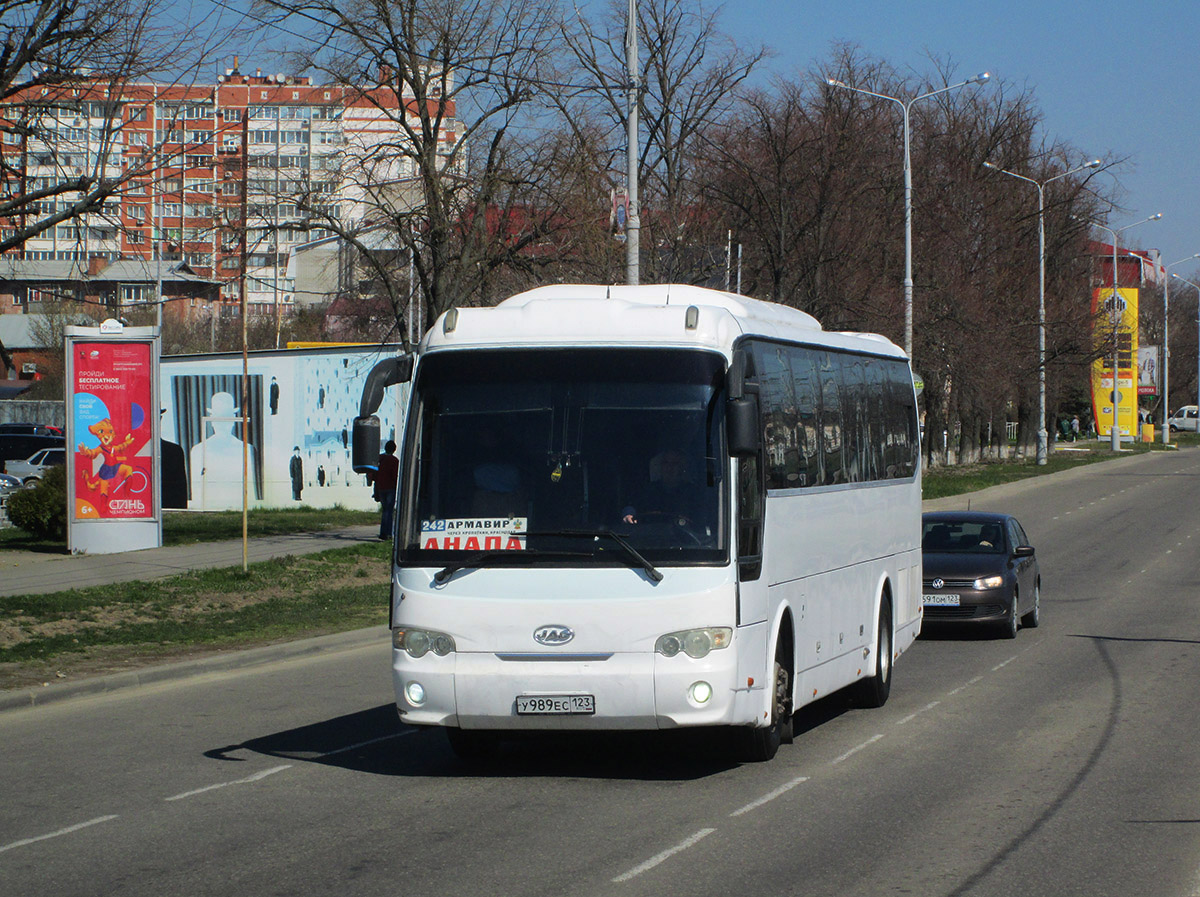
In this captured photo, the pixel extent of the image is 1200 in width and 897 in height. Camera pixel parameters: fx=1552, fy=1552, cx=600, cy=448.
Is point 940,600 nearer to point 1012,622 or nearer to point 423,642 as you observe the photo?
point 1012,622

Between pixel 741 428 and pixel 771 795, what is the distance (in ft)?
6.92

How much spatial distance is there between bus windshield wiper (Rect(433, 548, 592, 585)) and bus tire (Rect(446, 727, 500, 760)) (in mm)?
1209

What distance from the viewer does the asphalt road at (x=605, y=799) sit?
7012 millimetres

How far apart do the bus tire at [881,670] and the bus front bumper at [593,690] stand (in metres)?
3.97

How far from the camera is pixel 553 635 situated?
893 cm

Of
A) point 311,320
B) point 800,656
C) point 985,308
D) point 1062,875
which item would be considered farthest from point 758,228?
point 311,320

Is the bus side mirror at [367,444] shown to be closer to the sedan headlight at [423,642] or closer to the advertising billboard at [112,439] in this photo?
the sedan headlight at [423,642]

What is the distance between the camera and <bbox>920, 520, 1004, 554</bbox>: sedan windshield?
62.7 feet

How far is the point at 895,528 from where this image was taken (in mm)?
14133

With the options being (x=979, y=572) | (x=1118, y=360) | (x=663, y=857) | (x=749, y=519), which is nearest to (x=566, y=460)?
(x=749, y=519)

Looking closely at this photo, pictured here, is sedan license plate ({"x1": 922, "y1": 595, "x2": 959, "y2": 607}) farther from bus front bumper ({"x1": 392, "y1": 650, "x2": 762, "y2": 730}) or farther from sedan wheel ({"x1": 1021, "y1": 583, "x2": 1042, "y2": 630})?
bus front bumper ({"x1": 392, "y1": 650, "x2": 762, "y2": 730})

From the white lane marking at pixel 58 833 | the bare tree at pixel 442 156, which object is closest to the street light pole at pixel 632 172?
the bare tree at pixel 442 156

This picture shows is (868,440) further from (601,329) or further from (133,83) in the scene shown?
(133,83)

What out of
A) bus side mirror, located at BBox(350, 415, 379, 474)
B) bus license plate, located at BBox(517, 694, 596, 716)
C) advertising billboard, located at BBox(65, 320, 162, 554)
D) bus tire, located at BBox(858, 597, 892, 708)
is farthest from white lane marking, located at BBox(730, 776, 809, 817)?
advertising billboard, located at BBox(65, 320, 162, 554)
